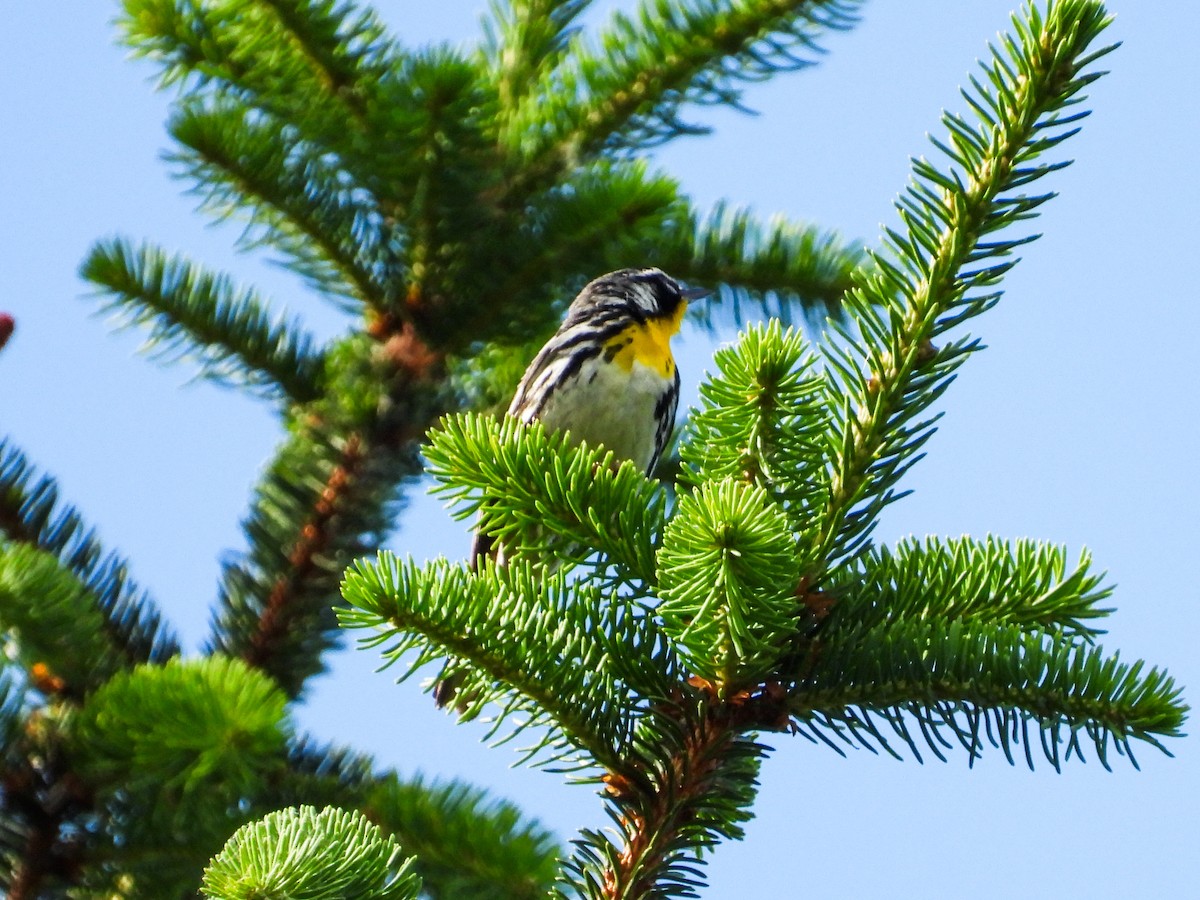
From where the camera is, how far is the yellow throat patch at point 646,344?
3824 millimetres

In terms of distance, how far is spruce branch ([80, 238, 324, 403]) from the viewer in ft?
9.54

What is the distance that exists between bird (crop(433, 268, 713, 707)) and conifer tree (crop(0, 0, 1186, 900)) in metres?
0.37

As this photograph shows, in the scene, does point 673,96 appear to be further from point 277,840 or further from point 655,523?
point 277,840

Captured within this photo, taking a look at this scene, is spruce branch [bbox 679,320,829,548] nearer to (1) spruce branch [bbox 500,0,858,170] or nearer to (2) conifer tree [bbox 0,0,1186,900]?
(2) conifer tree [bbox 0,0,1186,900]

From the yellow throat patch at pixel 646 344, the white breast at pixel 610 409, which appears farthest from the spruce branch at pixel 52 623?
the yellow throat patch at pixel 646 344

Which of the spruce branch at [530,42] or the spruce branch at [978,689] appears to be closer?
the spruce branch at [978,689]

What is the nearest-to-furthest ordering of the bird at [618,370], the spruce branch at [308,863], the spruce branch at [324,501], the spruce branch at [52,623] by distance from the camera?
the spruce branch at [308,863] < the spruce branch at [52,623] < the spruce branch at [324,501] < the bird at [618,370]

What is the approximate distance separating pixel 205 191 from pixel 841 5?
125 centimetres

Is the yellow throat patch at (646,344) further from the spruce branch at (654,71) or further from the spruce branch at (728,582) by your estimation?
the spruce branch at (728,582)

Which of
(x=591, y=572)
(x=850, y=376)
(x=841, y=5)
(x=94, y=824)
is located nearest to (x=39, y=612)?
(x=94, y=824)

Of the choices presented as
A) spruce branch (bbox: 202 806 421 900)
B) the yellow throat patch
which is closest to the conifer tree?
spruce branch (bbox: 202 806 421 900)

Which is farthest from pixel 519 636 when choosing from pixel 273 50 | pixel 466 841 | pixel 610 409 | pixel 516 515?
pixel 610 409

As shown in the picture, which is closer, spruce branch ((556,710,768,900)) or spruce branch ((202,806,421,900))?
spruce branch ((202,806,421,900))

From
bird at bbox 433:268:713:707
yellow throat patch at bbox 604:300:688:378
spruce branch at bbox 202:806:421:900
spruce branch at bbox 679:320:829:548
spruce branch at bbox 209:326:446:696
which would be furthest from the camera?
yellow throat patch at bbox 604:300:688:378
